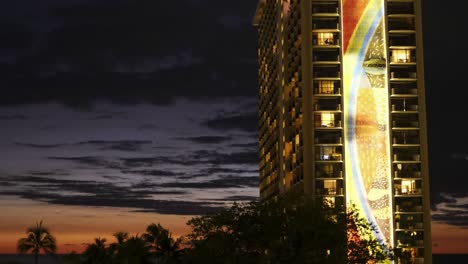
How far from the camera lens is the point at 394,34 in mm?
140125

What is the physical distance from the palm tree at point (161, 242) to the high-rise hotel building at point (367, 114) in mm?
46419

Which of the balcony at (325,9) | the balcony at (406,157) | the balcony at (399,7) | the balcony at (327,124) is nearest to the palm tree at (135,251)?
the balcony at (327,124)

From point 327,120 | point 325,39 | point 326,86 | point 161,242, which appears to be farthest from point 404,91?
point 161,242

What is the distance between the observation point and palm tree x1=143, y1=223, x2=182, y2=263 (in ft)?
287

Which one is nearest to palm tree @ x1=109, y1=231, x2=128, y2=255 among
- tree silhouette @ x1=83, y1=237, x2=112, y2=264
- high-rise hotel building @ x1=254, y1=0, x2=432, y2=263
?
tree silhouette @ x1=83, y1=237, x2=112, y2=264

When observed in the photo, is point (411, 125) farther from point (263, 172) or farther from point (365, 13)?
point (263, 172)

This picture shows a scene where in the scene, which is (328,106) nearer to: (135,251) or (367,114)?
(367,114)

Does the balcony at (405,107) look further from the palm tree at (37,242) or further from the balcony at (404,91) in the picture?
the palm tree at (37,242)

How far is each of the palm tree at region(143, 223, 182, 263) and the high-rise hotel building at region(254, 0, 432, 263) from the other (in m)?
46.4

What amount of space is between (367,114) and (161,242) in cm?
6022

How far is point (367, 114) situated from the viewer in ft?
447

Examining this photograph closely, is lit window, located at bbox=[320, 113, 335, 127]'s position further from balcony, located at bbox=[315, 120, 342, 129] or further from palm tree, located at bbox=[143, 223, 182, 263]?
palm tree, located at bbox=[143, 223, 182, 263]

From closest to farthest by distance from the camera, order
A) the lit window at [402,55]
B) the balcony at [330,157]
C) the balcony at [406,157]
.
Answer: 1. the balcony at [330,157]
2. the balcony at [406,157]
3. the lit window at [402,55]

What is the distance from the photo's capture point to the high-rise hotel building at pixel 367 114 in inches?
5261
